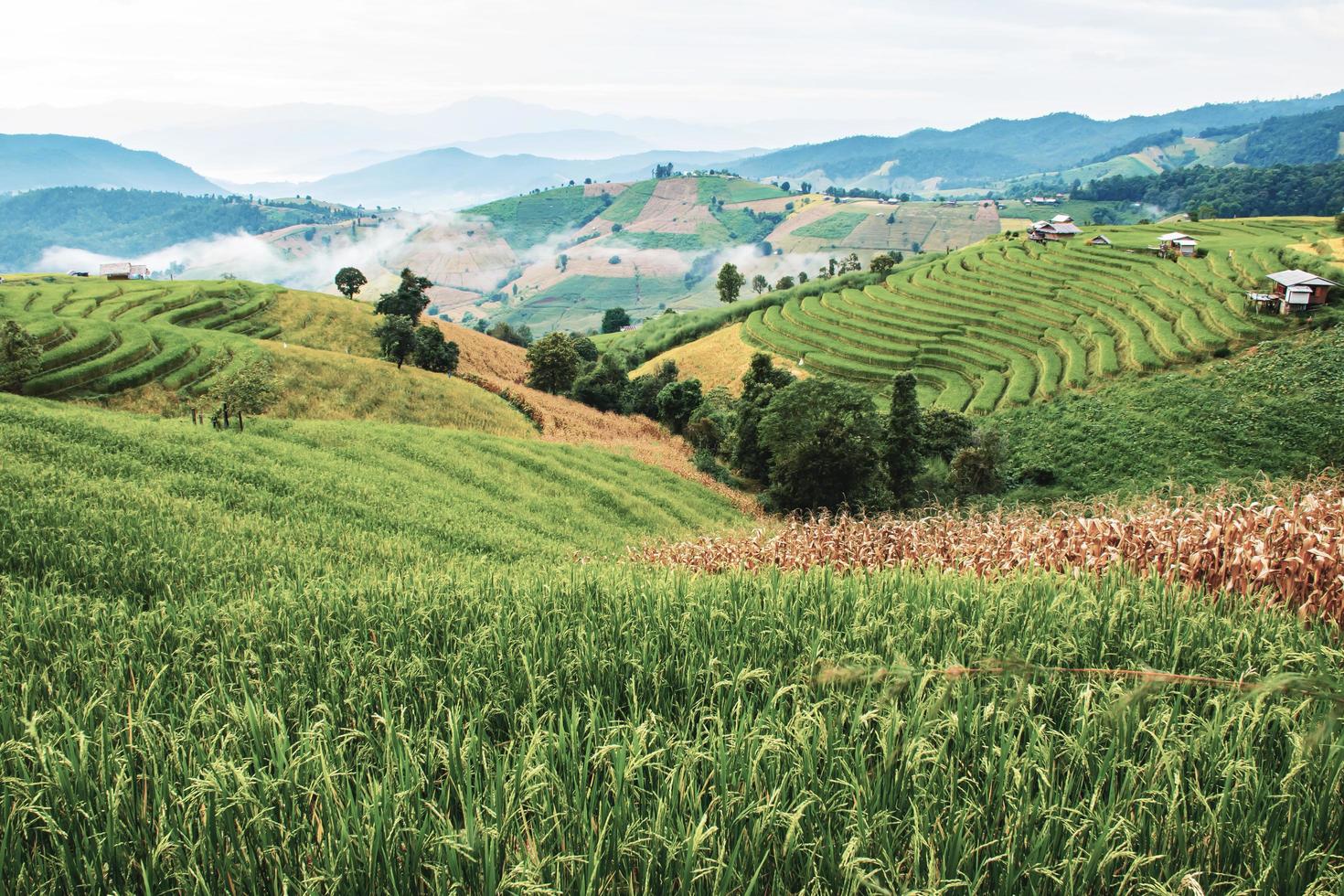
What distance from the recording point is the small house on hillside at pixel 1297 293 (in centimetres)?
6812

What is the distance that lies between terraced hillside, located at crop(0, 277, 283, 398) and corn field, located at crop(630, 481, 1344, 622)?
5624 cm

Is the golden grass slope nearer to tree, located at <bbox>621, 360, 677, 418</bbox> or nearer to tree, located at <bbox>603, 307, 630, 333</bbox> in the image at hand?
tree, located at <bbox>621, 360, 677, 418</bbox>

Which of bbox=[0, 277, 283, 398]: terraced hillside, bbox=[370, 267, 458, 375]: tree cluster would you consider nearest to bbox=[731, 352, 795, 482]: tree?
bbox=[370, 267, 458, 375]: tree cluster

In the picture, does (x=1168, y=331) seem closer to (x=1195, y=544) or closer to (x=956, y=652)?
(x=1195, y=544)

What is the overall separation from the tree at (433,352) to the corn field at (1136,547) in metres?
68.2

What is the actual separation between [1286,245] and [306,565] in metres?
112

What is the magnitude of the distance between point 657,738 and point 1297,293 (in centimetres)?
8750

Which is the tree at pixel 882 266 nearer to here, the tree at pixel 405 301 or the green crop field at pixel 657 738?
the tree at pixel 405 301

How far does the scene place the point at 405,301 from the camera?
87.1 meters

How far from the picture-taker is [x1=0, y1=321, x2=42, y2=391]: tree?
48000 mm

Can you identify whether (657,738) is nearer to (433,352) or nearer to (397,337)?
(397,337)

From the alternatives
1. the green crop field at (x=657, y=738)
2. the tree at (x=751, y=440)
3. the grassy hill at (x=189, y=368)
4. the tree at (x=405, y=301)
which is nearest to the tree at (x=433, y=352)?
the grassy hill at (x=189, y=368)

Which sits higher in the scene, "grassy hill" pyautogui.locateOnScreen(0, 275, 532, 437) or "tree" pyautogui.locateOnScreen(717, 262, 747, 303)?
"tree" pyautogui.locateOnScreen(717, 262, 747, 303)

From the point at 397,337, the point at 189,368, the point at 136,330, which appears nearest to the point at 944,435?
the point at 397,337
